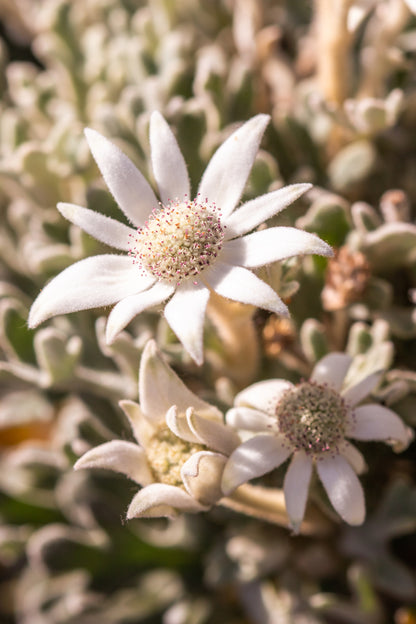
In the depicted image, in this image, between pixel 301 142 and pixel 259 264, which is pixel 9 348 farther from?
pixel 301 142

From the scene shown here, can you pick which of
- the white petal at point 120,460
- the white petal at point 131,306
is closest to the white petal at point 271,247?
the white petal at point 131,306

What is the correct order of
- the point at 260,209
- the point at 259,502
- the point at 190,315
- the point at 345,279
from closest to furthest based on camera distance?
the point at 190,315 < the point at 260,209 < the point at 259,502 < the point at 345,279

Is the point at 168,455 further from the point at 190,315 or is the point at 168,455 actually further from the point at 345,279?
the point at 345,279

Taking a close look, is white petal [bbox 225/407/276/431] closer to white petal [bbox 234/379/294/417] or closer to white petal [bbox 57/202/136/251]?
white petal [bbox 234/379/294/417]

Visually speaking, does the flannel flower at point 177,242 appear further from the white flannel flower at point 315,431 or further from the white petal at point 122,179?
the white flannel flower at point 315,431

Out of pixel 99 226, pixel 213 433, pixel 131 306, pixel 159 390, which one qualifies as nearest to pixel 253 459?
pixel 213 433
